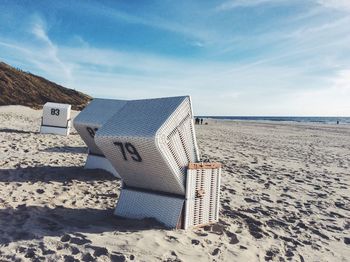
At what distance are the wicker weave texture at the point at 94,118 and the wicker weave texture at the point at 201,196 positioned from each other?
12.8ft

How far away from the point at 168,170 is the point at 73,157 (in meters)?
6.58

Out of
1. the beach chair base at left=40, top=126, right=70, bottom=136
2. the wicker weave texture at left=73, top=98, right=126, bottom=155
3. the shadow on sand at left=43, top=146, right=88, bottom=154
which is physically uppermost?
the wicker weave texture at left=73, top=98, right=126, bottom=155

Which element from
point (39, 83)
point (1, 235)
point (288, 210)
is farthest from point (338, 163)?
point (39, 83)

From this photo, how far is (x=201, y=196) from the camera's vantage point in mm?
5223

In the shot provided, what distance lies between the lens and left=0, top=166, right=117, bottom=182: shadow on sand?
7500 mm

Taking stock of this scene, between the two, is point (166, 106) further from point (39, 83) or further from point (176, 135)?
point (39, 83)

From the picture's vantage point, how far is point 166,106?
5039 millimetres

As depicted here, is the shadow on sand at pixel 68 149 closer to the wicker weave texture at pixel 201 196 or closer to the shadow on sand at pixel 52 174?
the shadow on sand at pixel 52 174

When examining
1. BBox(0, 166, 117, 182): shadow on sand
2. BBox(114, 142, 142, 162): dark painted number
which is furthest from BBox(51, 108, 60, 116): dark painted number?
BBox(114, 142, 142, 162): dark painted number

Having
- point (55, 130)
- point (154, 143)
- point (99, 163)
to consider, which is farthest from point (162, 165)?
point (55, 130)

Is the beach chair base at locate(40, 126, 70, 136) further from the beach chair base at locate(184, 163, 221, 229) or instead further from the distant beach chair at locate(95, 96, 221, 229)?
the beach chair base at locate(184, 163, 221, 229)

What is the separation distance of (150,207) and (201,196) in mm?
697

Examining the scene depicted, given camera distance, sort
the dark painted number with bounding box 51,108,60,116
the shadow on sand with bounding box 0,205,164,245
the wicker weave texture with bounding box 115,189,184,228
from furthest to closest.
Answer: the dark painted number with bounding box 51,108,60,116 → the wicker weave texture with bounding box 115,189,184,228 → the shadow on sand with bounding box 0,205,164,245

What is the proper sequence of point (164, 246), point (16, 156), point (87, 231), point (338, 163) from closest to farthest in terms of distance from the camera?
point (164, 246), point (87, 231), point (16, 156), point (338, 163)
